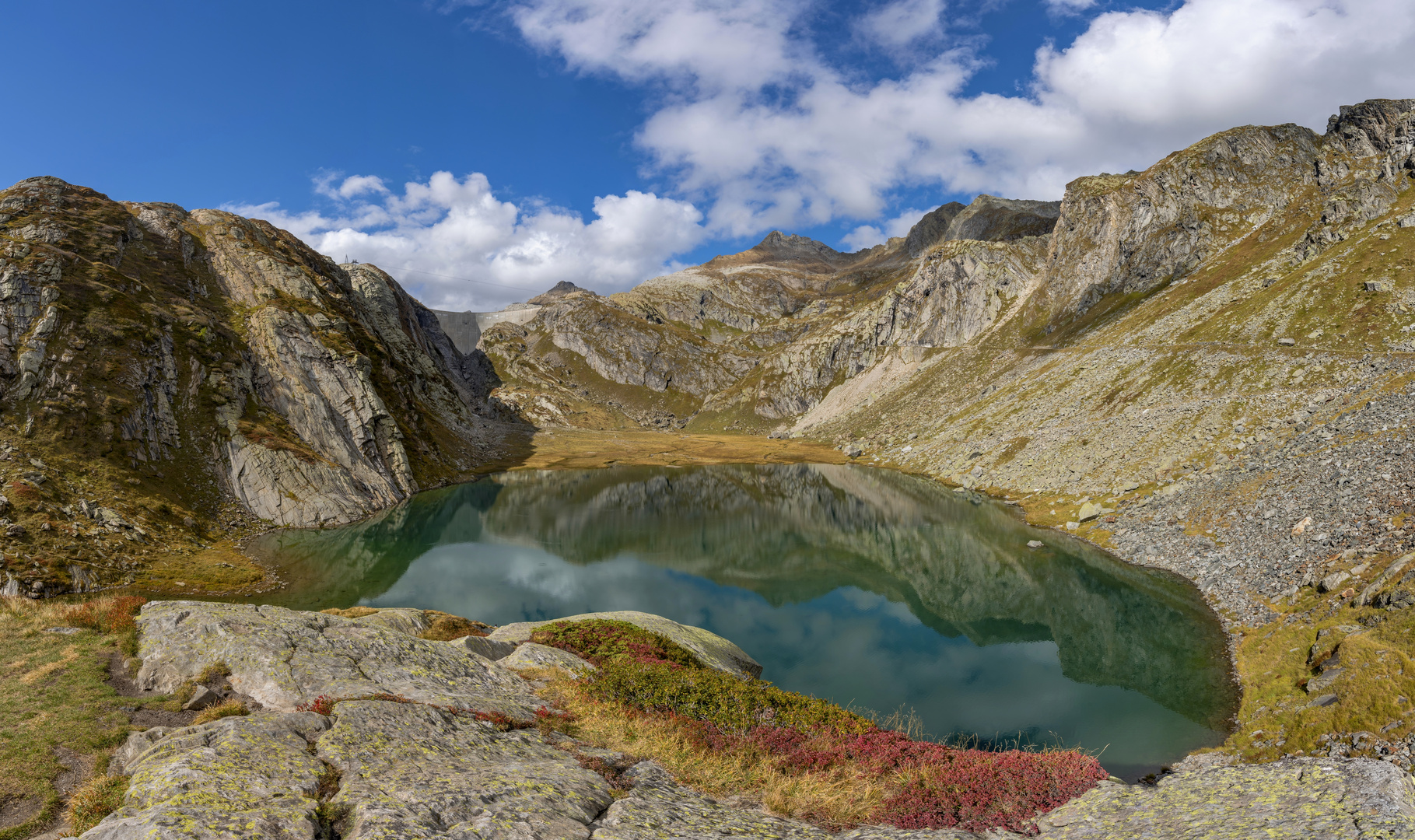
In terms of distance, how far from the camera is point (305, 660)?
17.4 m

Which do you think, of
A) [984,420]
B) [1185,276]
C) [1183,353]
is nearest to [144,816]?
[1183,353]

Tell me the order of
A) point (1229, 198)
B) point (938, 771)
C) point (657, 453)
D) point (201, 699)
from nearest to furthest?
point (201, 699), point (938, 771), point (1229, 198), point (657, 453)

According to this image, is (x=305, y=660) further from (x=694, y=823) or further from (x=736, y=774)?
(x=736, y=774)

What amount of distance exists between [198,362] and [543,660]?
271 feet

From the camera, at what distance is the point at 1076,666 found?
127 feet

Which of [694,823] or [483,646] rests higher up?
[694,823]

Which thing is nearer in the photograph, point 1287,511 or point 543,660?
point 543,660

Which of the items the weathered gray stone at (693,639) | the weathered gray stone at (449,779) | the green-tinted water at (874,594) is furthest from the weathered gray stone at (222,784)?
the green-tinted water at (874,594)

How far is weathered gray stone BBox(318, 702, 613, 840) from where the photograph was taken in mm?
9852

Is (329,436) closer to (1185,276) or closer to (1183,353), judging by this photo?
(1183,353)

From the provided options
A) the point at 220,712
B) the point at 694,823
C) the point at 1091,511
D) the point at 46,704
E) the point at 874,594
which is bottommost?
the point at 874,594

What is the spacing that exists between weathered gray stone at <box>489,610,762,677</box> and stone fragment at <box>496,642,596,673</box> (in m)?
3.79

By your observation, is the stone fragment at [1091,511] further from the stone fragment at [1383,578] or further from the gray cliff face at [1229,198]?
the gray cliff face at [1229,198]

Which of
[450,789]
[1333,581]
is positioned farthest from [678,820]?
[1333,581]
